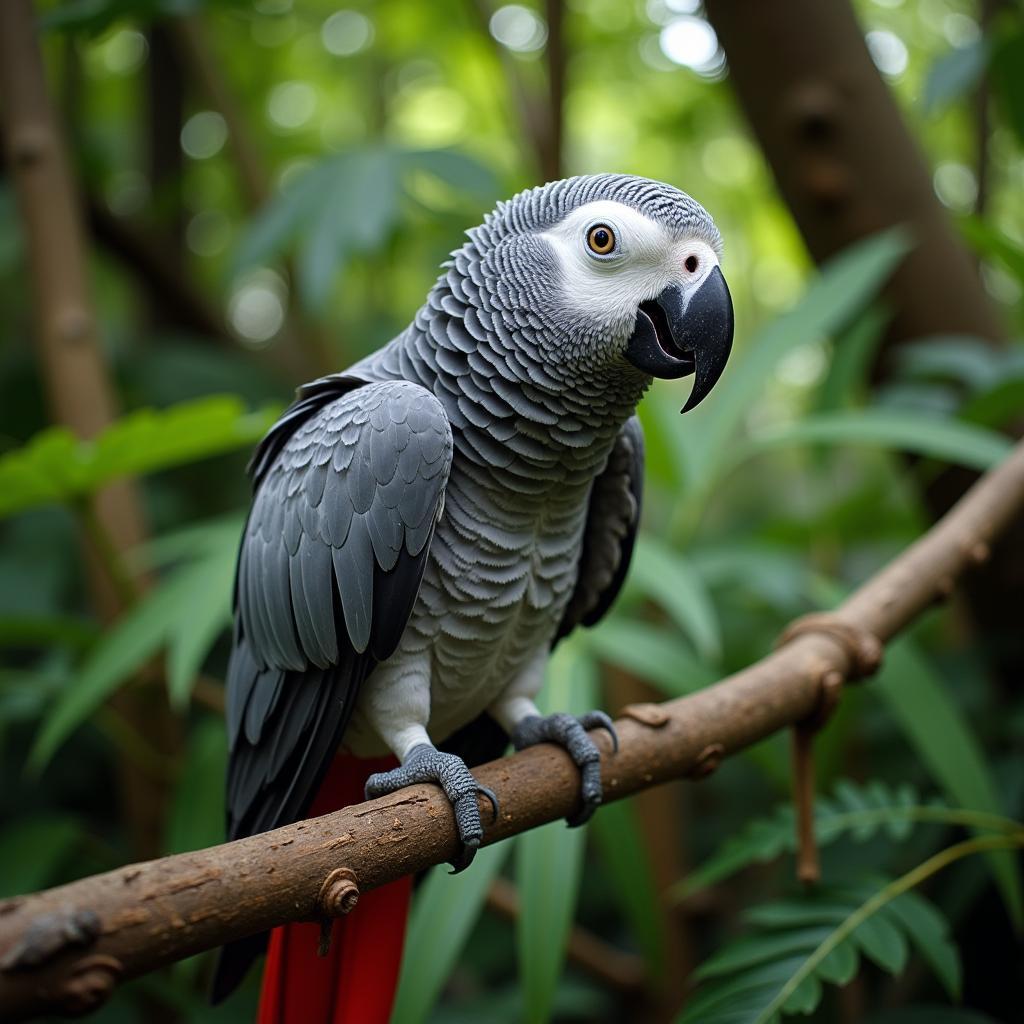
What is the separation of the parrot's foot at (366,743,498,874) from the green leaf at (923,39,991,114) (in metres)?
1.28

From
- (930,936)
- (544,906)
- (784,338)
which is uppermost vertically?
(784,338)

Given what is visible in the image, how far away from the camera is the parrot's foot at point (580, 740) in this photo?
0.82 meters

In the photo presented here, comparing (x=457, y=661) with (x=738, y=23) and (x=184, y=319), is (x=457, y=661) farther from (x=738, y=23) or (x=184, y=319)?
(x=184, y=319)

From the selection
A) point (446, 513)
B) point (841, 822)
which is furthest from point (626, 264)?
point (841, 822)

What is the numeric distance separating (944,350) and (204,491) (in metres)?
1.51

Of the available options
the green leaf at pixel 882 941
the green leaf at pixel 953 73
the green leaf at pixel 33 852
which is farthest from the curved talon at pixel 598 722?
the green leaf at pixel 953 73

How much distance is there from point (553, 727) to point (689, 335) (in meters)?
0.36

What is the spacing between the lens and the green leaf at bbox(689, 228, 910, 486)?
142 centimetres

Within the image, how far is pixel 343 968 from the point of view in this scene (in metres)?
0.84

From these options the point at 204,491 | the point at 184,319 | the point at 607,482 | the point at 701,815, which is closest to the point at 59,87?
the point at 184,319

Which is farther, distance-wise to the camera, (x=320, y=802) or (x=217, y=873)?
(x=320, y=802)

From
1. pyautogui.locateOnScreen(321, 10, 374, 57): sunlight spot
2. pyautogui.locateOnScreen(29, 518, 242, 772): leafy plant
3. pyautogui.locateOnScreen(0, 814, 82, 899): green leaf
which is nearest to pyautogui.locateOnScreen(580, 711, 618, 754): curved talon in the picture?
pyautogui.locateOnScreen(29, 518, 242, 772): leafy plant

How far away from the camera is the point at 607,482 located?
93cm

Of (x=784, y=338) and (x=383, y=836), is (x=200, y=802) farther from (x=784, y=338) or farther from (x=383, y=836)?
(x=784, y=338)
